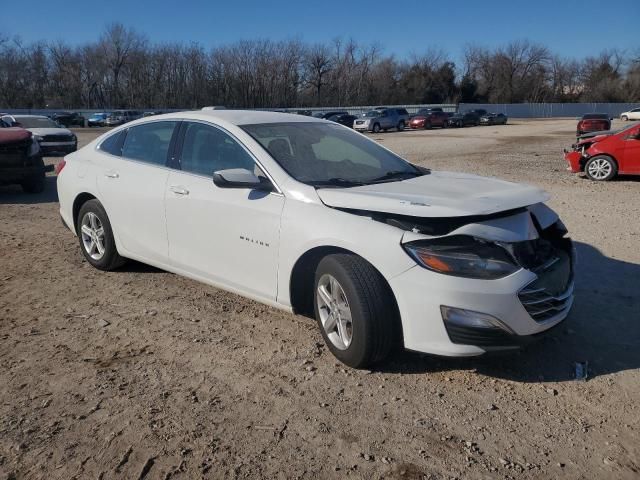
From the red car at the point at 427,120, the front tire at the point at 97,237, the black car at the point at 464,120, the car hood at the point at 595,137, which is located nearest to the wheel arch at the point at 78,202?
the front tire at the point at 97,237

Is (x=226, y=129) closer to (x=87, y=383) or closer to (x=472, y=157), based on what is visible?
(x=87, y=383)

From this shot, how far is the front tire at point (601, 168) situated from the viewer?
12594mm

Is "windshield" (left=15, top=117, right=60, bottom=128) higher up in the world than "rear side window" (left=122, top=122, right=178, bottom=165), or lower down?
higher up

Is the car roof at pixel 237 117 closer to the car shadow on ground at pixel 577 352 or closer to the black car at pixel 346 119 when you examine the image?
the car shadow on ground at pixel 577 352

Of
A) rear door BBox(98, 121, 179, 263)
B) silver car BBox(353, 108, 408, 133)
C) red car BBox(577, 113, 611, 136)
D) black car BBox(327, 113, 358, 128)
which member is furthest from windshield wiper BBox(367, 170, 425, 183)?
silver car BBox(353, 108, 408, 133)

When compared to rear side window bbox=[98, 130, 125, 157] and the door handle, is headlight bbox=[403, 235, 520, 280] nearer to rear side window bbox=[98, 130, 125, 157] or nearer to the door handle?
the door handle

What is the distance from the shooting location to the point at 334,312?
3654 mm

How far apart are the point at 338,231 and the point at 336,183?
→ 59 centimetres

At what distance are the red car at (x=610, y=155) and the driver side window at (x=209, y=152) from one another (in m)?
10.9

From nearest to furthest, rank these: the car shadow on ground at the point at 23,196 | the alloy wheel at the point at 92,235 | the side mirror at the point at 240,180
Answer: the side mirror at the point at 240,180, the alloy wheel at the point at 92,235, the car shadow on ground at the point at 23,196

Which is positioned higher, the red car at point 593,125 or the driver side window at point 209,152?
the driver side window at point 209,152

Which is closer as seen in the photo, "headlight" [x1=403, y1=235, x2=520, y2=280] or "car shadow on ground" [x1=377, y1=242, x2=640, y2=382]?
Result: "headlight" [x1=403, y1=235, x2=520, y2=280]

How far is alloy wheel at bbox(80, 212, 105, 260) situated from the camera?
5445 mm

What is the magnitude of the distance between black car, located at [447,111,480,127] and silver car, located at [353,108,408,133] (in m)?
7.99
